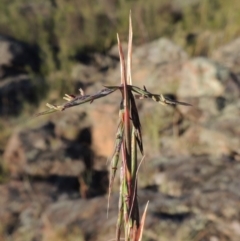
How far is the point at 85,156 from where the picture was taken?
5.00m

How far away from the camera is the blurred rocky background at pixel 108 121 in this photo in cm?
270

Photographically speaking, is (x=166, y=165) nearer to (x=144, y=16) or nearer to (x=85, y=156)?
(x=85, y=156)

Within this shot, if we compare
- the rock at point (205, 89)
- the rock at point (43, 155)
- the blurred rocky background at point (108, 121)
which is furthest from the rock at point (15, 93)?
the rock at point (205, 89)

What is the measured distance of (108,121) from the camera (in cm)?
501

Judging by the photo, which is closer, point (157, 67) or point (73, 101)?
point (73, 101)

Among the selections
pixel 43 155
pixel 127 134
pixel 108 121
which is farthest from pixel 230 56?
pixel 127 134

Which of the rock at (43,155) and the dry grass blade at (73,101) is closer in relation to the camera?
the dry grass blade at (73,101)

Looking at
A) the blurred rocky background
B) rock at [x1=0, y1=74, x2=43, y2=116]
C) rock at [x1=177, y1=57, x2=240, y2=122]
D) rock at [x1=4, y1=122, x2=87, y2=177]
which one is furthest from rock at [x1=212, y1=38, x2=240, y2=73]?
rock at [x1=0, y1=74, x2=43, y2=116]

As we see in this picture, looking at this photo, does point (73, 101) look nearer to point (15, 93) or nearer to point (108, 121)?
point (108, 121)

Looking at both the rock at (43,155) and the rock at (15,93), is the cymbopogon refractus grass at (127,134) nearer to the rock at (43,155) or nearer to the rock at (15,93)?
the rock at (43,155)

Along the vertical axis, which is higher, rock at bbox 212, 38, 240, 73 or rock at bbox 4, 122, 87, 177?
rock at bbox 212, 38, 240, 73

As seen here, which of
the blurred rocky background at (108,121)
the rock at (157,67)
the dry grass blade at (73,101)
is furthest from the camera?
the rock at (157,67)

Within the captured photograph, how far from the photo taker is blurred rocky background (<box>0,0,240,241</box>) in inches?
106

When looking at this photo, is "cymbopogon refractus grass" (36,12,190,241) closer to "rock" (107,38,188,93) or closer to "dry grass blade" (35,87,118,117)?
"dry grass blade" (35,87,118,117)
